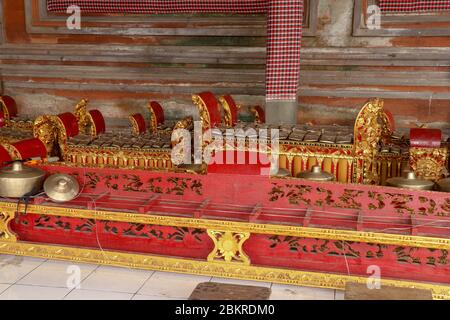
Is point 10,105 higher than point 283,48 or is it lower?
lower

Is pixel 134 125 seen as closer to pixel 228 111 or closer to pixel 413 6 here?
pixel 228 111

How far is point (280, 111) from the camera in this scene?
5707 mm

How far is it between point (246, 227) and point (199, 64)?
4.25m

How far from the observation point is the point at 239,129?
5.12 meters

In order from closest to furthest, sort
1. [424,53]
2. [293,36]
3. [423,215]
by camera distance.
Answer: [423,215]
[293,36]
[424,53]

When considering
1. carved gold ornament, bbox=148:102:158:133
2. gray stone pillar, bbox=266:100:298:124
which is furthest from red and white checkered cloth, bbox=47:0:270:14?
gray stone pillar, bbox=266:100:298:124

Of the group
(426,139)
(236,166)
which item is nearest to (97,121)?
(236,166)

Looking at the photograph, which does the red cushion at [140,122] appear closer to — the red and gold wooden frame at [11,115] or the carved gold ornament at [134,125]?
the carved gold ornament at [134,125]

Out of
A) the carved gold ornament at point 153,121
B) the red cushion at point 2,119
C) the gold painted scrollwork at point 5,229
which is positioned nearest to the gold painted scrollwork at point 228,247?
the gold painted scrollwork at point 5,229

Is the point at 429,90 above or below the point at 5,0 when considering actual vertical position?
below

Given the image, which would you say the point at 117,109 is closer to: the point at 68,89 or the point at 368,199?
the point at 68,89

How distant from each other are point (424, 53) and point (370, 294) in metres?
4.44

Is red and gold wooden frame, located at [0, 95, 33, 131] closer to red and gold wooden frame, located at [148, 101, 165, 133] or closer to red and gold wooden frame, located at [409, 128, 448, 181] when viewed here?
red and gold wooden frame, located at [148, 101, 165, 133]
